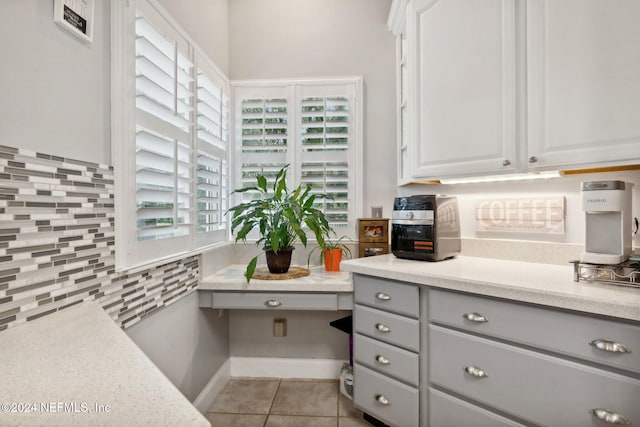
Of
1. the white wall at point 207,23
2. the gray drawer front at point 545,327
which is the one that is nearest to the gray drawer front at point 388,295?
the gray drawer front at point 545,327

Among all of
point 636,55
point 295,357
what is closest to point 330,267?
point 295,357

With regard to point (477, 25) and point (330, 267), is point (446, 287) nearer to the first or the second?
point (330, 267)

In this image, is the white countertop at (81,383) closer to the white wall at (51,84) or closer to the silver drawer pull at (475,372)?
the white wall at (51,84)

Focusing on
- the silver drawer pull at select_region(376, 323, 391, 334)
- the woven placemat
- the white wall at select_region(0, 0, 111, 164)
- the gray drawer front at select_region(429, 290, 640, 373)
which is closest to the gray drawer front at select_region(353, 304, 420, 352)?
the silver drawer pull at select_region(376, 323, 391, 334)

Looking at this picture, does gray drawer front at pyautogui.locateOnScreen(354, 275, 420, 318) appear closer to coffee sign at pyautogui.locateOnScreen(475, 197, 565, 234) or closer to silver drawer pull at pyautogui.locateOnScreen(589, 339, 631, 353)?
silver drawer pull at pyautogui.locateOnScreen(589, 339, 631, 353)

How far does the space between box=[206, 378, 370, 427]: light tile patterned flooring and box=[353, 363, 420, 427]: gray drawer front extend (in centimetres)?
19

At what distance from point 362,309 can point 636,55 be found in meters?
1.52

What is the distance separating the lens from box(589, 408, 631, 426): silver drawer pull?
987mm

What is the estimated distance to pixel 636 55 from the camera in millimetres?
1166

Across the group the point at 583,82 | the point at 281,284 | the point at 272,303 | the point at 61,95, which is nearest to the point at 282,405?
the point at 272,303

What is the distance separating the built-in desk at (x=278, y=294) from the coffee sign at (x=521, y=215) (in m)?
0.88

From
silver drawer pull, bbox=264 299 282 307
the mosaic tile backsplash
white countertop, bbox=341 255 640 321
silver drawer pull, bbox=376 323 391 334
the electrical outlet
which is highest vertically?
the mosaic tile backsplash

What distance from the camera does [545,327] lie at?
3.67 feet

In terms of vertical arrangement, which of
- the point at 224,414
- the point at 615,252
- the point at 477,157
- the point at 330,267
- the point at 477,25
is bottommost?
the point at 224,414
